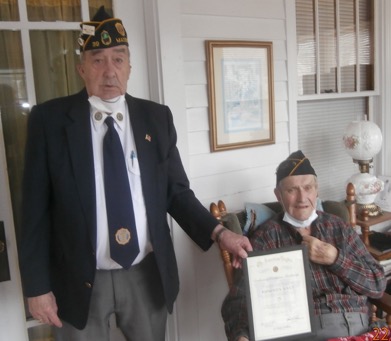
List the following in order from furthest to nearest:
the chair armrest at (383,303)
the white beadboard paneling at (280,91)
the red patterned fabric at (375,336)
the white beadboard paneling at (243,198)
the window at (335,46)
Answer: the window at (335,46) → the white beadboard paneling at (280,91) → the white beadboard paneling at (243,198) → the chair armrest at (383,303) → the red patterned fabric at (375,336)

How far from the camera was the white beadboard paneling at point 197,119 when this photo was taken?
1.86m

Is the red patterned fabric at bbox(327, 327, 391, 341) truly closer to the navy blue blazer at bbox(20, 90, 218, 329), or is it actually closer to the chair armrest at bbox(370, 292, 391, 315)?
the chair armrest at bbox(370, 292, 391, 315)

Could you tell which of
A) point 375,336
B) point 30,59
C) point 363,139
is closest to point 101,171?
point 30,59

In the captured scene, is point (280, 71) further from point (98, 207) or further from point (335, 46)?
point (98, 207)

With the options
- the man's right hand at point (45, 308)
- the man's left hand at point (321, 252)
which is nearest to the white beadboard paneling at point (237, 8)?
the man's left hand at point (321, 252)

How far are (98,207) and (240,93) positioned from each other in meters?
1.01

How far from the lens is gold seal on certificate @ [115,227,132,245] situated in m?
1.25

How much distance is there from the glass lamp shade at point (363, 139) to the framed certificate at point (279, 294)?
1098mm

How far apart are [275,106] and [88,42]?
45.4 inches

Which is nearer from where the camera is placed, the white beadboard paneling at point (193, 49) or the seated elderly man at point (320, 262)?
the seated elderly man at point (320, 262)

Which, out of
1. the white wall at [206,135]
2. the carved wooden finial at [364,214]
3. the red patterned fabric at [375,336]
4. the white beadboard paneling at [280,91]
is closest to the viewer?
the red patterned fabric at [375,336]

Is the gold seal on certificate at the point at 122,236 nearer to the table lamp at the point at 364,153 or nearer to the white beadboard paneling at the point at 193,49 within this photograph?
the white beadboard paneling at the point at 193,49

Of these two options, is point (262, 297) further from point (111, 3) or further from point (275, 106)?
point (111, 3)

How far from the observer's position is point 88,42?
4.07 feet
